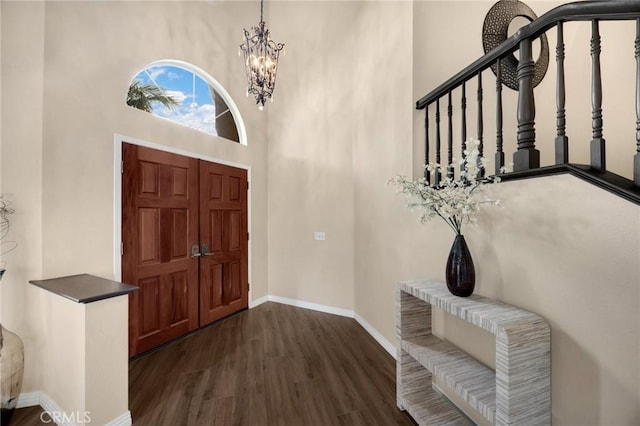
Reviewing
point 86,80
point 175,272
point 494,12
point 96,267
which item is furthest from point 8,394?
point 494,12

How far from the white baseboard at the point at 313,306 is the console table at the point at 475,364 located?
179 centimetres

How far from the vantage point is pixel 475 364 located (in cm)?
169

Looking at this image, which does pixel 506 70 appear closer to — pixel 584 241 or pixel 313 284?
pixel 584 241

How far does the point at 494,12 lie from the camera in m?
2.32

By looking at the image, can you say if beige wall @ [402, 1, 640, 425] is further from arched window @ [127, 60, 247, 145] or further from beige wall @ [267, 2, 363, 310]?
arched window @ [127, 60, 247, 145]

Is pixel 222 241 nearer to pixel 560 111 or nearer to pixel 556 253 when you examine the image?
pixel 556 253

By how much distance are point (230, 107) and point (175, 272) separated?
230 centimetres

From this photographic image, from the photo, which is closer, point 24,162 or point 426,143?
point 24,162

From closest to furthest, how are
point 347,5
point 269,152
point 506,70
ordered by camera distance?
1. point 506,70
2. point 347,5
3. point 269,152

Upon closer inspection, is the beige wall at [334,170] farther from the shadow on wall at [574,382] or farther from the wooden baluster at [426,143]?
the wooden baluster at [426,143]

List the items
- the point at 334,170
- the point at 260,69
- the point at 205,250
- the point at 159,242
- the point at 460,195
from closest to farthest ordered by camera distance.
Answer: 1. the point at 460,195
2. the point at 260,69
3. the point at 159,242
4. the point at 205,250
5. the point at 334,170

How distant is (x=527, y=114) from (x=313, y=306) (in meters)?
3.42

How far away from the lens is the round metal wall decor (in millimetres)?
2279

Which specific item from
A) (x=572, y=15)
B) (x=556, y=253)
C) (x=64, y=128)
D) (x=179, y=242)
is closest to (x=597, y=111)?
(x=572, y=15)
